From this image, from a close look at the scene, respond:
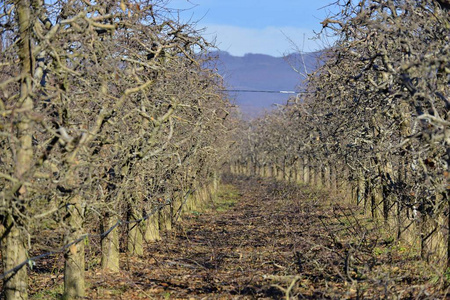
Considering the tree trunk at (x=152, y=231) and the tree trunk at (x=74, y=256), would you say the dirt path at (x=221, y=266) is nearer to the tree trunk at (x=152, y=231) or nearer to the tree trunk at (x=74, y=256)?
the tree trunk at (x=152, y=231)

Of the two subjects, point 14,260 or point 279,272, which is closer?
point 14,260

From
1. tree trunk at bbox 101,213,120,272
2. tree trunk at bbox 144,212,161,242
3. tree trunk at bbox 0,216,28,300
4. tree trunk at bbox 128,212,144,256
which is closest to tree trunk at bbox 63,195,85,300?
Result: tree trunk at bbox 0,216,28,300

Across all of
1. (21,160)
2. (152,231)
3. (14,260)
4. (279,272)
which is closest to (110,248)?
(279,272)

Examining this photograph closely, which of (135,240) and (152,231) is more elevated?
(135,240)

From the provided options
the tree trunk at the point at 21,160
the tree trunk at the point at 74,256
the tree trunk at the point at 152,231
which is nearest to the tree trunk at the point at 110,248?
the tree trunk at the point at 74,256

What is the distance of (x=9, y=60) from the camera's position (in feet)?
31.4

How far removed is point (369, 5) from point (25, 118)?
6.54 meters

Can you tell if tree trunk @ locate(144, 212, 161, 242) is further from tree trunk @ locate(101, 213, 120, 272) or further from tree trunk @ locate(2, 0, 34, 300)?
tree trunk @ locate(2, 0, 34, 300)

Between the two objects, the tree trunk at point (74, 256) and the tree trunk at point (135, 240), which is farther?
the tree trunk at point (135, 240)

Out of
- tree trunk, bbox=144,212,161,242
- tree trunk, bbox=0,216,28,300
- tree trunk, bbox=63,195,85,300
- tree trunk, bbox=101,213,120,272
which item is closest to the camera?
tree trunk, bbox=0,216,28,300

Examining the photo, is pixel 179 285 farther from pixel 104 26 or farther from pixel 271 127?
pixel 271 127

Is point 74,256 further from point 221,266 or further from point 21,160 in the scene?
point 221,266

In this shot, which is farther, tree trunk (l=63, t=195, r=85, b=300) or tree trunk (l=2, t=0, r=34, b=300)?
tree trunk (l=63, t=195, r=85, b=300)

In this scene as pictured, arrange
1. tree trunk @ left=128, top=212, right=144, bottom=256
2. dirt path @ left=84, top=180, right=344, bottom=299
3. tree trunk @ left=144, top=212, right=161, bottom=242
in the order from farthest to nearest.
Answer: tree trunk @ left=144, top=212, right=161, bottom=242, tree trunk @ left=128, top=212, right=144, bottom=256, dirt path @ left=84, top=180, right=344, bottom=299
